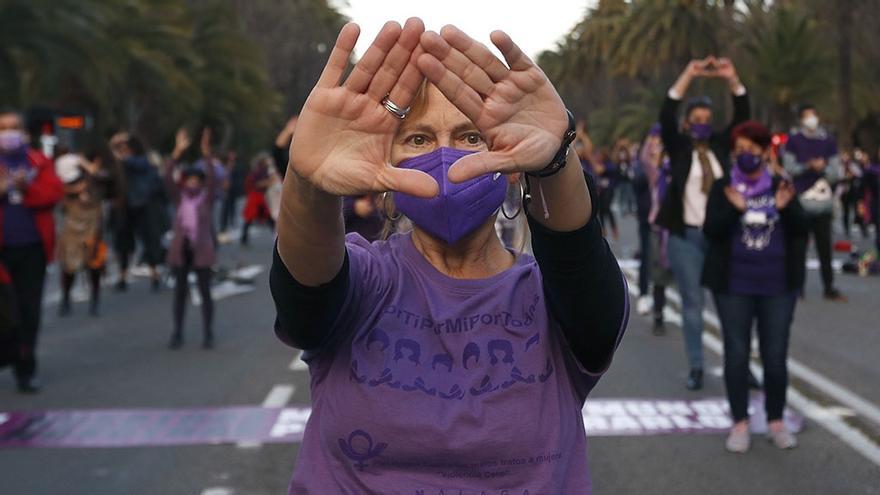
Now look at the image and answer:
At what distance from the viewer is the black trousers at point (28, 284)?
8.52 m

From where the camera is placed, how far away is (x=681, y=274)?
27.9 feet

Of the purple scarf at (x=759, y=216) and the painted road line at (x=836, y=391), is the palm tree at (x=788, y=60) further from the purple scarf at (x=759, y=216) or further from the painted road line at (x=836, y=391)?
the purple scarf at (x=759, y=216)

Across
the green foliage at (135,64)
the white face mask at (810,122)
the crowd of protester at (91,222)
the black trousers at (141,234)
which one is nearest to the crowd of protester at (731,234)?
the white face mask at (810,122)

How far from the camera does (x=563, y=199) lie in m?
2.09

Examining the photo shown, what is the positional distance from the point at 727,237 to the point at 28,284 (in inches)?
196

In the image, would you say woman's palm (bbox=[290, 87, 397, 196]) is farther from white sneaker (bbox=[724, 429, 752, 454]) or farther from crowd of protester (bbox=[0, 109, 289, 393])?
crowd of protester (bbox=[0, 109, 289, 393])

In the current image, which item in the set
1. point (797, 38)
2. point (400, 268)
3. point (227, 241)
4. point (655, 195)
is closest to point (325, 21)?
point (797, 38)

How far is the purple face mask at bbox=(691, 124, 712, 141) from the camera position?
26.6 ft

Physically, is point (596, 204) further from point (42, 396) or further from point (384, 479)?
point (42, 396)

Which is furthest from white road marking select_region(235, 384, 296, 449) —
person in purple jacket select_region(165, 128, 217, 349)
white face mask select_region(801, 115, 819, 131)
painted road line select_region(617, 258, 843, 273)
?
painted road line select_region(617, 258, 843, 273)

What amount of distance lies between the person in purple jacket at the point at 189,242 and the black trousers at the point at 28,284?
187 cm

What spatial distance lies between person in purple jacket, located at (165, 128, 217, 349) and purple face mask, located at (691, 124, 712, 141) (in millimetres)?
4548

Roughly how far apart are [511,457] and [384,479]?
0.24m

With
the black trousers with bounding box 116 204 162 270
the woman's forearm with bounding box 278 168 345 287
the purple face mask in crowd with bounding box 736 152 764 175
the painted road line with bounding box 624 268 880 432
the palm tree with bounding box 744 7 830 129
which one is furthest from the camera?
the palm tree with bounding box 744 7 830 129
